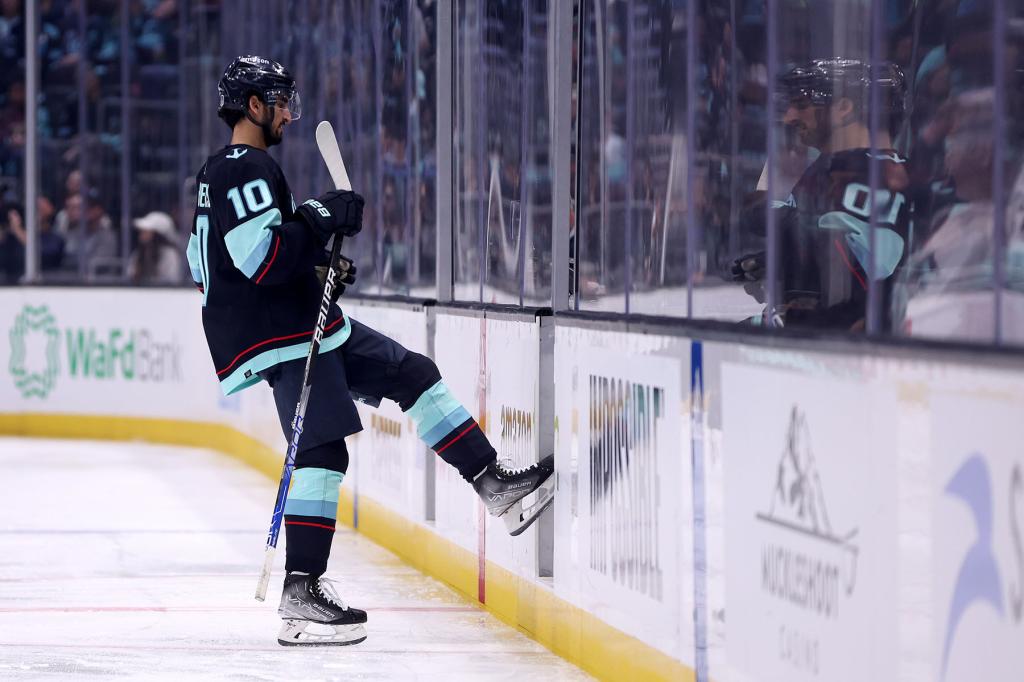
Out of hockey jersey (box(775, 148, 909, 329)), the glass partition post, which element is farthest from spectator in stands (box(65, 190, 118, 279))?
the glass partition post

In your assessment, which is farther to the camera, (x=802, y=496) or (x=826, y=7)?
(x=826, y=7)

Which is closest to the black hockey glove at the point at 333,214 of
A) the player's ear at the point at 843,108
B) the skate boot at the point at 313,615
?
the skate boot at the point at 313,615

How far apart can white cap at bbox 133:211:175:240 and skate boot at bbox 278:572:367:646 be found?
736 centimetres

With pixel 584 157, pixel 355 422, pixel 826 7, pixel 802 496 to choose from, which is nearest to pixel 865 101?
pixel 826 7

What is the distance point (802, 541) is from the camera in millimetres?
3131

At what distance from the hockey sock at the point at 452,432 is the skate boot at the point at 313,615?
0.51 meters

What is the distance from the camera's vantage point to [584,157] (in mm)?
4688

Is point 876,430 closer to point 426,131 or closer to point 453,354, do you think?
point 453,354

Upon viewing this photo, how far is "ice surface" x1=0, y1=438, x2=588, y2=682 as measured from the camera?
14.8 ft

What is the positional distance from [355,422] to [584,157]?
96cm

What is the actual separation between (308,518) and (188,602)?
42.4 inches

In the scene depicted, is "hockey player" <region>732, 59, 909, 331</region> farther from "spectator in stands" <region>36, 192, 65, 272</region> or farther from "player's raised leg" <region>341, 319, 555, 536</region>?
"spectator in stands" <region>36, 192, 65, 272</region>

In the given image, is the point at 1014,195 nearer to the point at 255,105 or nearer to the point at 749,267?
the point at 749,267

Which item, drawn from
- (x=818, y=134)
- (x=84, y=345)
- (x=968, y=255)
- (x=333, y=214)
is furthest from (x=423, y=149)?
(x=84, y=345)
